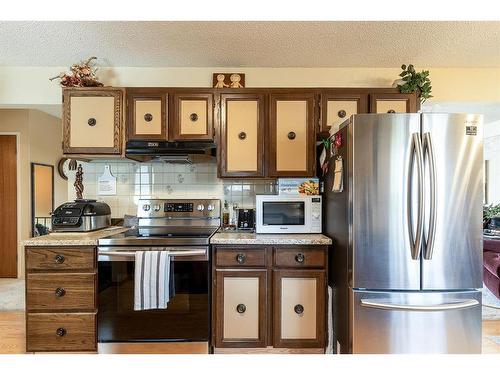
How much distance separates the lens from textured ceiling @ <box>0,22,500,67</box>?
→ 2.11 meters

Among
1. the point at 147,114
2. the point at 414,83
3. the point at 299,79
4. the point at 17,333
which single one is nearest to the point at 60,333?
the point at 17,333

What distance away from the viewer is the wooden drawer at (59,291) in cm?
207

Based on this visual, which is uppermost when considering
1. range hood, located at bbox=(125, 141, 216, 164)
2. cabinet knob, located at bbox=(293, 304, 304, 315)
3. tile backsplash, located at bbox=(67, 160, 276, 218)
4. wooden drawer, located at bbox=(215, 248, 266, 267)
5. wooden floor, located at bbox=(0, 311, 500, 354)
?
range hood, located at bbox=(125, 141, 216, 164)

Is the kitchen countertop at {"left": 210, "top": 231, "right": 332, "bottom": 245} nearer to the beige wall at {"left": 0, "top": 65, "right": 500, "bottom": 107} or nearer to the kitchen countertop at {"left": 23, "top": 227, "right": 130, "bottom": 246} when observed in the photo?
the kitchen countertop at {"left": 23, "top": 227, "right": 130, "bottom": 246}

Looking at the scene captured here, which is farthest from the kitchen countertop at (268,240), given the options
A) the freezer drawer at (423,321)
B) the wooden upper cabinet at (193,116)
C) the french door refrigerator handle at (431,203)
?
the wooden upper cabinet at (193,116)

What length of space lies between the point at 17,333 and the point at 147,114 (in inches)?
87.4

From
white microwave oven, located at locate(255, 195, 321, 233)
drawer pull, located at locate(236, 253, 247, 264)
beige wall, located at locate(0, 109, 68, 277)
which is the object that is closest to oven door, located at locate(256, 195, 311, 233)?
white microwave oven, located at locate(255, 195, 321, 233)

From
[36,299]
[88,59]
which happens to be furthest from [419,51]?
[36,299]

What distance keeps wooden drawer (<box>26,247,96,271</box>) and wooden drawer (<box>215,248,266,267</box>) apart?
0.92 metres

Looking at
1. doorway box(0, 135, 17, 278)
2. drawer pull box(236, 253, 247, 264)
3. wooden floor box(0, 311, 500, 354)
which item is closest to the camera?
drawer pull box(236, 253, 247, 264)

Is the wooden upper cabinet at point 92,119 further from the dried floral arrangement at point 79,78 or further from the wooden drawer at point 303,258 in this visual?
the wooden drawer at point 303,258
